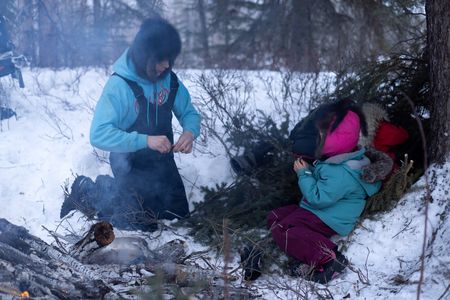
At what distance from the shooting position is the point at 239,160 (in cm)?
466

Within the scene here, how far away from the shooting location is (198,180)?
4.94m

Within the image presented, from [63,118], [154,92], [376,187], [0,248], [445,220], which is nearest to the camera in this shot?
[0,248]

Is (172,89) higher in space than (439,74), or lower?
lower

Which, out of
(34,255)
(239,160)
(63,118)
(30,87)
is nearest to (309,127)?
(239,160)

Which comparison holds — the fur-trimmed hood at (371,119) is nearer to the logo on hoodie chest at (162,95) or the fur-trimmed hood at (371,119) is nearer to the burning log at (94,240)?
the logo on hoodie chest at (162,95)

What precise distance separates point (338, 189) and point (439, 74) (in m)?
1.06

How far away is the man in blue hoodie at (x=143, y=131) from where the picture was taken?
13.1ft

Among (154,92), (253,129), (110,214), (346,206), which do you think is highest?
(154,92)

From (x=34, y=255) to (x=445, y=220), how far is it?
2.55 meters

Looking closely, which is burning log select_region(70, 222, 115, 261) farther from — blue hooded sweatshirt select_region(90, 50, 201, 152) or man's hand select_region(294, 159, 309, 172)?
man's hand select_region(294, 159, 309, 172)

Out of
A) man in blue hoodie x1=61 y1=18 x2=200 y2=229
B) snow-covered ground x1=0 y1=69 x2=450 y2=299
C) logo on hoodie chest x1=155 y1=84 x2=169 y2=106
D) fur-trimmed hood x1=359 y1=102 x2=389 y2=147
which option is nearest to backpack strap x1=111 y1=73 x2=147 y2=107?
man in blue hoodie x1=61 y1=18 x2=200 y2=229

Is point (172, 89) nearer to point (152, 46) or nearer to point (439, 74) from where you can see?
point (152, 46)

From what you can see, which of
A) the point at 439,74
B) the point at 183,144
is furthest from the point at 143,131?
the point at 439,74

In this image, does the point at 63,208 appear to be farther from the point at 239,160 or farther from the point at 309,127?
the point at 309,127
